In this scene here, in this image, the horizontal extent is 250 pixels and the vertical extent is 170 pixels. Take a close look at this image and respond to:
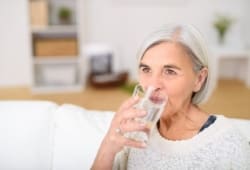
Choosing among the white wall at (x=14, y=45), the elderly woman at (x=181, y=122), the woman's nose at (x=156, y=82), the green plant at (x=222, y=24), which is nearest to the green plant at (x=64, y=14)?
the white wall at (x=14, y=45)

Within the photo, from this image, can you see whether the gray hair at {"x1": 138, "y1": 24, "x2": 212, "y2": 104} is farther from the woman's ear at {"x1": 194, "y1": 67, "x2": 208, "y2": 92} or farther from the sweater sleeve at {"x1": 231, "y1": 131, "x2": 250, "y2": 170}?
the sweater sleeve at {"x1": 231, "y1": 131, "x2": 250, "y2": 170}

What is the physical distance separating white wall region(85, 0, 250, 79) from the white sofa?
3.21 m

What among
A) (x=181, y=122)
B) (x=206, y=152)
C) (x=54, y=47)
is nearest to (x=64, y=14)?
(x=54, y=47)

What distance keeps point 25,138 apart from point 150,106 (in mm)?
570

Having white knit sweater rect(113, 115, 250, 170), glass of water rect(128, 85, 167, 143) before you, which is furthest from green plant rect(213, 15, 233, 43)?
glass of water rect(128, 85, 167, 143)

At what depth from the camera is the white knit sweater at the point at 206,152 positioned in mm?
854

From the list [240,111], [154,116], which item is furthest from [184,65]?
[240,111]

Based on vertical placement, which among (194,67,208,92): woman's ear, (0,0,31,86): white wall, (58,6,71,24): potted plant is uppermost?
(194,67,208,92): woman's ear

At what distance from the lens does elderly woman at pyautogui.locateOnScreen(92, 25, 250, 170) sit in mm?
861

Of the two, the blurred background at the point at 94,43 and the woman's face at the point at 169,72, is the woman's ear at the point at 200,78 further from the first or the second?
the blurred background at the point at 94,43

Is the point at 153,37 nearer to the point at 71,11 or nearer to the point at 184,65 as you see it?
the point at 184,65

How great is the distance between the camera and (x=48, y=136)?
3.95 feet

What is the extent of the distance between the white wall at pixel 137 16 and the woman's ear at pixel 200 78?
3.47 meters

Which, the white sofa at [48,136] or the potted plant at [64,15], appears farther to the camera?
the potted plant at [64,15]
